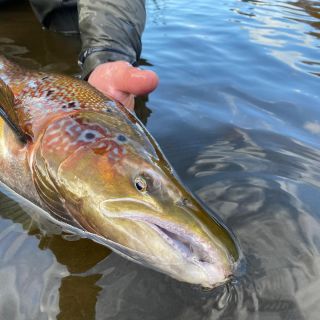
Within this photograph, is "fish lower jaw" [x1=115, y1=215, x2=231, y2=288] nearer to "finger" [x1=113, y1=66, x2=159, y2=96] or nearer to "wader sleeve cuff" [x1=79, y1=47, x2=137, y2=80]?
"finger" [x1=113, y1=66, x2=159, y2=96]

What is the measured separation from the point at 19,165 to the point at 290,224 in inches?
56.3

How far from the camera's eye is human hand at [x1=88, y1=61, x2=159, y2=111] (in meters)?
2.63

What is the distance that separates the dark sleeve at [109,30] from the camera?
11.3 feet

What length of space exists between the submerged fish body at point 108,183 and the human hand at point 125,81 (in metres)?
0.30

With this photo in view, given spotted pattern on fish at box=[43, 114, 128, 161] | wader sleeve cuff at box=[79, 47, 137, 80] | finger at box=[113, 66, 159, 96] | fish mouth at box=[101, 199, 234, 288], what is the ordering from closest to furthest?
1. fish mouth at box=[101, 199, 234, 288]
2. spotted pattern on fish at box=[43, 114, 128, 161]
3. finger at box=[113, 66, 159, 96]
4. wader sleeve cuff at box=[79, 47, 137, 80]

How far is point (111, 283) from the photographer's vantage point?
1.87 metres

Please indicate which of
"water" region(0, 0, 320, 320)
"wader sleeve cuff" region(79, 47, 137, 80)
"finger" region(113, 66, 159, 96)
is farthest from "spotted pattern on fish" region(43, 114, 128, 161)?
"wader sleeve cuff" region(79, 47, 137, 80)

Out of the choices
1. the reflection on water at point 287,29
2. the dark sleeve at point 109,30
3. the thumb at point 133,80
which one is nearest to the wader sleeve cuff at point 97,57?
the dark sleeve at point 109,30

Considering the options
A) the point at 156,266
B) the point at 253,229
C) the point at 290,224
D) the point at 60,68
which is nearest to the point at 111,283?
the point at 156,266

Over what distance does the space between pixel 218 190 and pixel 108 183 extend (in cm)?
84

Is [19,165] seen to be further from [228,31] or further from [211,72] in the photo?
[228,31]

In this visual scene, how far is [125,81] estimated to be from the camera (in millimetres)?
2648

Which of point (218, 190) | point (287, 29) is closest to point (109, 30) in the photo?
point (218, 190)

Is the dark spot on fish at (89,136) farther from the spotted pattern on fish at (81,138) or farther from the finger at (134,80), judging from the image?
the finger at (134,80)
